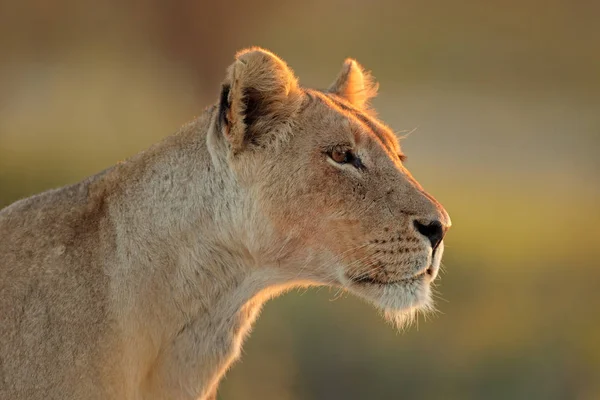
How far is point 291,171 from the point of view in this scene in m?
3.84

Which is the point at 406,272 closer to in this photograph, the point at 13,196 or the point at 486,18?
the point at 13,196

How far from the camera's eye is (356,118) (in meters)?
4.10

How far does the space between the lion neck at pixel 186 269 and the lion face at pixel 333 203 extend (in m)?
0.10

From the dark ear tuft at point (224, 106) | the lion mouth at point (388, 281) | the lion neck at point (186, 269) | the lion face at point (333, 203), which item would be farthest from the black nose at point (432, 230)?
the dark ear tuft at point (224, 106)

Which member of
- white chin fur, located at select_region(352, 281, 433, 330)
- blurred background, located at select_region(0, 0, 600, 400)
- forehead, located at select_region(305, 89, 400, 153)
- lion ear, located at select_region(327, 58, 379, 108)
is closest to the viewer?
white chin fur, located at select_region(352, 281, 433, 330)

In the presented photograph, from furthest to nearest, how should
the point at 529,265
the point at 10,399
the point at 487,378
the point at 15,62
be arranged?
the point at 15,62, the point at 529,265, the point at 487,378, the point at 10,399

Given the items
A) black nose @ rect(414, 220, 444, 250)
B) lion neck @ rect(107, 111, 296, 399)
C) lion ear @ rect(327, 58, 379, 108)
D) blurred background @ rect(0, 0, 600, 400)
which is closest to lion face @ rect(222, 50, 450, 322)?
black nose @ rect(414, 220, 444, 250)

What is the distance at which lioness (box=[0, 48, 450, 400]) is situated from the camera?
3.74 metres

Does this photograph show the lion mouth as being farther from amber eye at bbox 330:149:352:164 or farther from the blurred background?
the blurred background

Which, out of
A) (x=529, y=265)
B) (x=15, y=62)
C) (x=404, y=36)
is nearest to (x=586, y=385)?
(x=529, y=265)

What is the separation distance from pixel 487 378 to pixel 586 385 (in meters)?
0.82

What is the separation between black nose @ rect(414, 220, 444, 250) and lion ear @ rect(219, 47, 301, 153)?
640 millimetres

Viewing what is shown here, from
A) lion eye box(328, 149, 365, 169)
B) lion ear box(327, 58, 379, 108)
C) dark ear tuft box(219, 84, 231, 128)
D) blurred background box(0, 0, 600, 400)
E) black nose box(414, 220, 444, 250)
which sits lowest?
blurred background box(0, 0, 600, 400)

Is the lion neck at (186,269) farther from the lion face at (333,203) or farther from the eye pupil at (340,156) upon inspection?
the eye pupil at (340,156)
